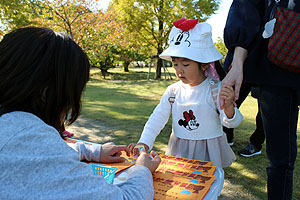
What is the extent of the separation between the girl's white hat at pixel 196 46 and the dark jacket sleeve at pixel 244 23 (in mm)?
192

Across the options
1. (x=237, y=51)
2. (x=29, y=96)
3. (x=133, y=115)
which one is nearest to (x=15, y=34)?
(x=29, y=96)

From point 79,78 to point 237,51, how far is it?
105 centimetres

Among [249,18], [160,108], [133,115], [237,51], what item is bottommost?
[133,115]

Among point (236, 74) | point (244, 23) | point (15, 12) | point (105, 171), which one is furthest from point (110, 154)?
point (15, 12)

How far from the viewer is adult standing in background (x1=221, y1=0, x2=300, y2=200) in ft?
4.87

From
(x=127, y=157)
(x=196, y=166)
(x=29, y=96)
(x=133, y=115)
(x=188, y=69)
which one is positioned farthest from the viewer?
(x=133, y=115)

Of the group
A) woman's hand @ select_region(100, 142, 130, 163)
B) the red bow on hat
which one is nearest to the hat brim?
the red bow on hat

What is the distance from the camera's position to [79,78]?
906mm

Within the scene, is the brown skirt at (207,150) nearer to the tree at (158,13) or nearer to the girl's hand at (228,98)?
the girl's hand at (228,98)

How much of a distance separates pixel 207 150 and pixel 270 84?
602 millimetres

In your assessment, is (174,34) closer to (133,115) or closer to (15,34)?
(15,34)

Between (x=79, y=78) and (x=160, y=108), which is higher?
(x=79, y=78)

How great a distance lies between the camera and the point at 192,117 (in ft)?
5.93

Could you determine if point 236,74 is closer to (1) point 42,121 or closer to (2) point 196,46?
(2) point 196,46
